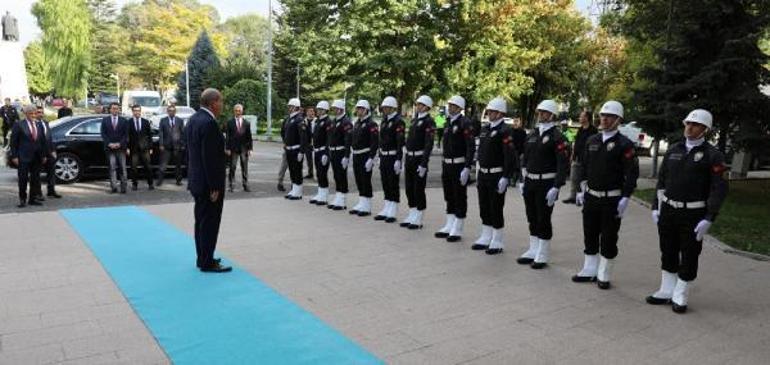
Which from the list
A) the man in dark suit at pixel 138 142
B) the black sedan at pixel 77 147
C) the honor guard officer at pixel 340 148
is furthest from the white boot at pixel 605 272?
the black sedan at pixel 77 147

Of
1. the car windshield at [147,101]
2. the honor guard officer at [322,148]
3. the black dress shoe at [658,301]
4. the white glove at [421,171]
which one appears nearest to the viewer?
the black dress shoe at [658,301]

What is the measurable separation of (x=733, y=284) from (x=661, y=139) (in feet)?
26.4

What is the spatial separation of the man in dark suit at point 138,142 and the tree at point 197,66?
36.5 m

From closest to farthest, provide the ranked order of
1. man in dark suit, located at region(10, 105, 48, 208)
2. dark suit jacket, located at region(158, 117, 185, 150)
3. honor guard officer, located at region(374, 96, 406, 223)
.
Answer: honor guard officer, located at region(374, 96, 406, 223)
man in dark suit, located at region(10, 105, 48, 208)
dark suit jacket, located at region(158, 117, 185, 150)

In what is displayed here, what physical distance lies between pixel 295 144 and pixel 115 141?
12.1 feet

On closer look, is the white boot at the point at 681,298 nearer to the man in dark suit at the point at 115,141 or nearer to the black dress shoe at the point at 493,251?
the black dress shoe at the point at 493,251

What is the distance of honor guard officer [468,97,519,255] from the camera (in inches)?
325

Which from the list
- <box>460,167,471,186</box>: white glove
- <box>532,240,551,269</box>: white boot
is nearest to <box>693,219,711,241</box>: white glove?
<box>532,240,551,269</box>: white boot

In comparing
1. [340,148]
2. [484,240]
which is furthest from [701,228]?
[340,148]

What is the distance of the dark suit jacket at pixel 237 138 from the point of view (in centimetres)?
1322

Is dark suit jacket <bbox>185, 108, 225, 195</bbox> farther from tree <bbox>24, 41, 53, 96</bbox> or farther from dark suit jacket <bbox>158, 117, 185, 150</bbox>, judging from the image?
tree <bbox>24, 41, 53, 96</bbox>

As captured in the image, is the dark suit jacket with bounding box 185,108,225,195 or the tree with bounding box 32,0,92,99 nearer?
the dark suit jacket with bounding box 185,108,225,195

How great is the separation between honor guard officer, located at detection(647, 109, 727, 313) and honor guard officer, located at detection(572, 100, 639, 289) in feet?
1.55

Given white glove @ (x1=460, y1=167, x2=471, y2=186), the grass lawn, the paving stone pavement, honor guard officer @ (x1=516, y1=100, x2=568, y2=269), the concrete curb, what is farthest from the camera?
the grass lawn
